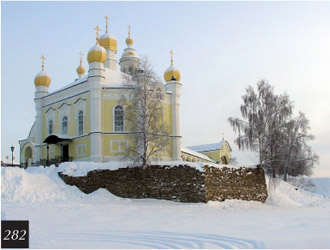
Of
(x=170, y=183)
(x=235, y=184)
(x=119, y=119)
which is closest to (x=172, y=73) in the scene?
(x=119, y=119)

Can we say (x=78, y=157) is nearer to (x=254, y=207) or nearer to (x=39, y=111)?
(x=39, y=111)

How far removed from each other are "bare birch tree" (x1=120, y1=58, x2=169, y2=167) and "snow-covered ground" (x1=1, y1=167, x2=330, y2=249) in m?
2.64

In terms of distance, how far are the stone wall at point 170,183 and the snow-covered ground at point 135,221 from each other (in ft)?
1.58

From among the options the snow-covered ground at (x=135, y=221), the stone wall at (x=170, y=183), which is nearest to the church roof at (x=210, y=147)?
the snow-covered ground at (x=135, y=221)

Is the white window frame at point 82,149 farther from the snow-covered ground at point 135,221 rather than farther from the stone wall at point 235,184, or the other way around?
the stone wall at point 235,184

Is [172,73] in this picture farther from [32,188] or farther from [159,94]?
[32,188]

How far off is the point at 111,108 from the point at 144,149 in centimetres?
588

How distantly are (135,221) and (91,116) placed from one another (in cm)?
1338

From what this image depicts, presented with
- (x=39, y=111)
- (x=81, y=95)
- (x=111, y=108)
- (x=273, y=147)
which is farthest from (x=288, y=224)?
(x=39, y=111)

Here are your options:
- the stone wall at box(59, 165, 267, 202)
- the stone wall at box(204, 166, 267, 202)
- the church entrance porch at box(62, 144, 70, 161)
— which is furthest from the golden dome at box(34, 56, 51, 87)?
the stone wall at box(204, 166, 267, 202)

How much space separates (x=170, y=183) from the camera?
20.9 m

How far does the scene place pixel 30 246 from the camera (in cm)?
888

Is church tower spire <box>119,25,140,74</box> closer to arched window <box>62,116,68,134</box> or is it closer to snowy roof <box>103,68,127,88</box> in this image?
snowy roof <box>103,68,127,88</box>

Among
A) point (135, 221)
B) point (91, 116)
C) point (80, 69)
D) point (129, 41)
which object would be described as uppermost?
point (129, 41)
